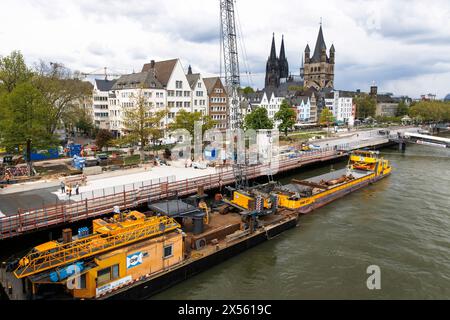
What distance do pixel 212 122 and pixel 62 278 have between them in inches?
1881

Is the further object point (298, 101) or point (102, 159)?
point (298, 101)

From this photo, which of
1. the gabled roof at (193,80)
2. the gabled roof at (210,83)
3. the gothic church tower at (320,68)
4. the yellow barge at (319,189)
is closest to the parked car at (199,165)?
the yellow barge at (319,189)

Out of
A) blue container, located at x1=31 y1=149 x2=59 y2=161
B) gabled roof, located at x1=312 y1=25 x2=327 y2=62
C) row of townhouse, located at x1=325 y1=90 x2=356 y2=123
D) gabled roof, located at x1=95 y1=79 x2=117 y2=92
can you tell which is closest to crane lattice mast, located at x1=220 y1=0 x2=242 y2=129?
blue container, located at x1=31 y1=149 x2=59 y2=161

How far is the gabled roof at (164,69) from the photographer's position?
243 ft

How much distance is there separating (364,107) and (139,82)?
432 feet

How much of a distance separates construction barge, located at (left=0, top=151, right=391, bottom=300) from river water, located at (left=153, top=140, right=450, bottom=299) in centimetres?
127

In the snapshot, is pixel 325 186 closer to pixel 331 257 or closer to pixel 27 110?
pixel 331 257

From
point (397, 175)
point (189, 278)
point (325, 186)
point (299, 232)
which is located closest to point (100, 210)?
point (189, 278)

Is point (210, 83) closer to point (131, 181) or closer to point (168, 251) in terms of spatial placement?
point (131, 181)

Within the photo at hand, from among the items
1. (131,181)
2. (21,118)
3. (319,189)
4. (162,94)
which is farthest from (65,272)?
(162,94)

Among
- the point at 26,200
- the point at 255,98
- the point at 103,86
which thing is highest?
the point at 103,86

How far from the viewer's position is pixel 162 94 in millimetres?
72188

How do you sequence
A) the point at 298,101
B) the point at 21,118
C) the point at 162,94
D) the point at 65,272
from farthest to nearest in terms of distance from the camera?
1. the point at 298,101
2. the point at 162,94
3. the point at 21,118
4. the point at 65,272

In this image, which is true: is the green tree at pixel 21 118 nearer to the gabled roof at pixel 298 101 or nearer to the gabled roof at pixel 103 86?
the gabled roof at pixel 103 86
